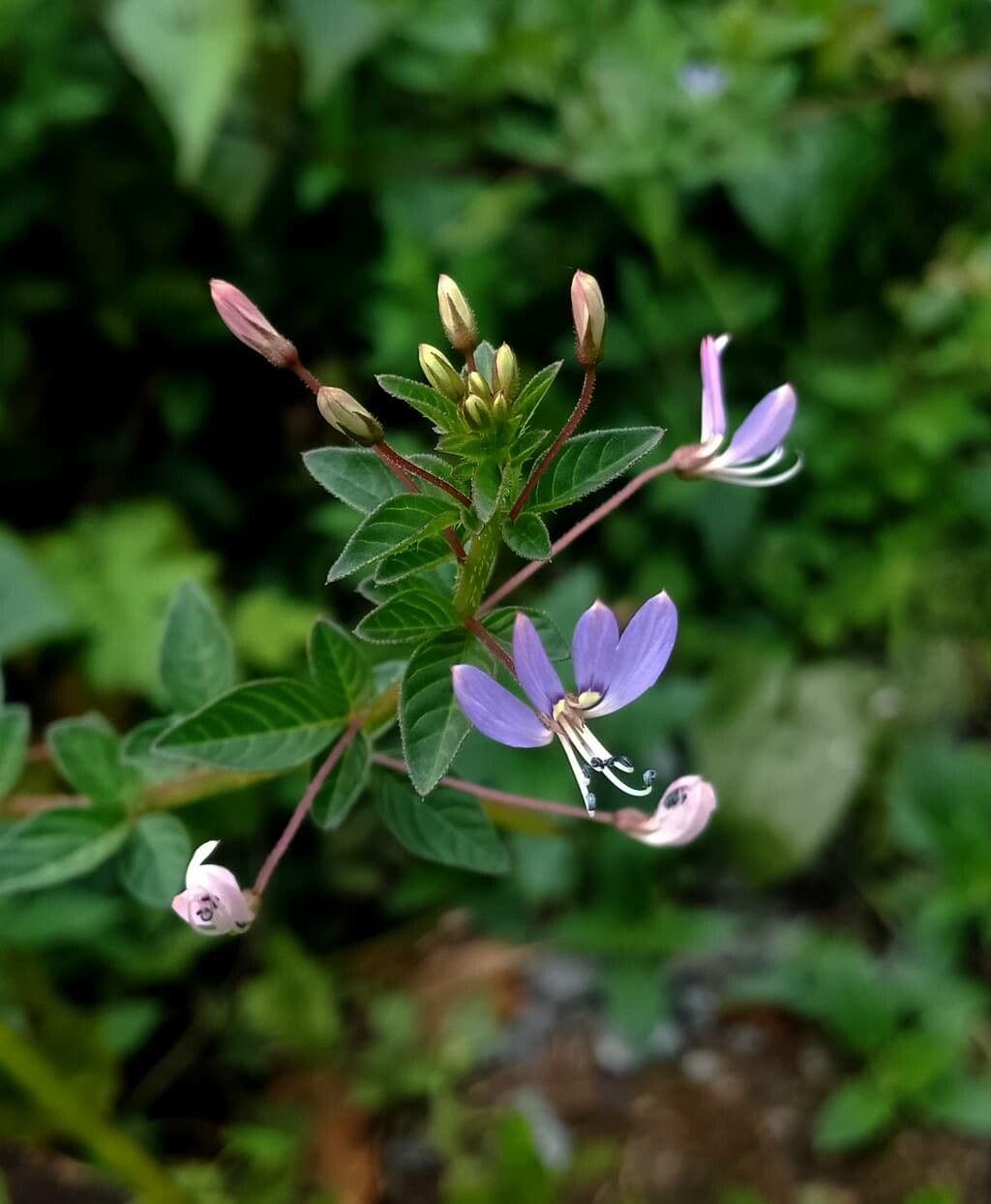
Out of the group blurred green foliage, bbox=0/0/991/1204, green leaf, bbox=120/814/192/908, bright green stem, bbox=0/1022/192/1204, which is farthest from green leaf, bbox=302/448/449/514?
blurred green foliage, bbox=0/0/991/1204

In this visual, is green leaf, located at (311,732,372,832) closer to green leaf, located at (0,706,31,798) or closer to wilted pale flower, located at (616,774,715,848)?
wilted pale flower, located at (616,774,715,848)

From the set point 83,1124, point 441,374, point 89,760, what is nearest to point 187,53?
point 89,760

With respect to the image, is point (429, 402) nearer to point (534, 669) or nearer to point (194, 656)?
point (534, 669)

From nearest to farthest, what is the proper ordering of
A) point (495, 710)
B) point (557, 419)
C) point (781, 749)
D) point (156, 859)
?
point (495, 710)
point (156, 859)
point (557, 419)
point (781, 749)

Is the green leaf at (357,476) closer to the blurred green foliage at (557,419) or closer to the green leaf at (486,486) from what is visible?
the green leaf at (486,486)

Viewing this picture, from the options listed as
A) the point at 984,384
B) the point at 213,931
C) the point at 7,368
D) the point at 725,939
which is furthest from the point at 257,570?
the point at 213,931

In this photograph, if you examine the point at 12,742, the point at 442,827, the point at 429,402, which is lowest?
the point at 442,827
